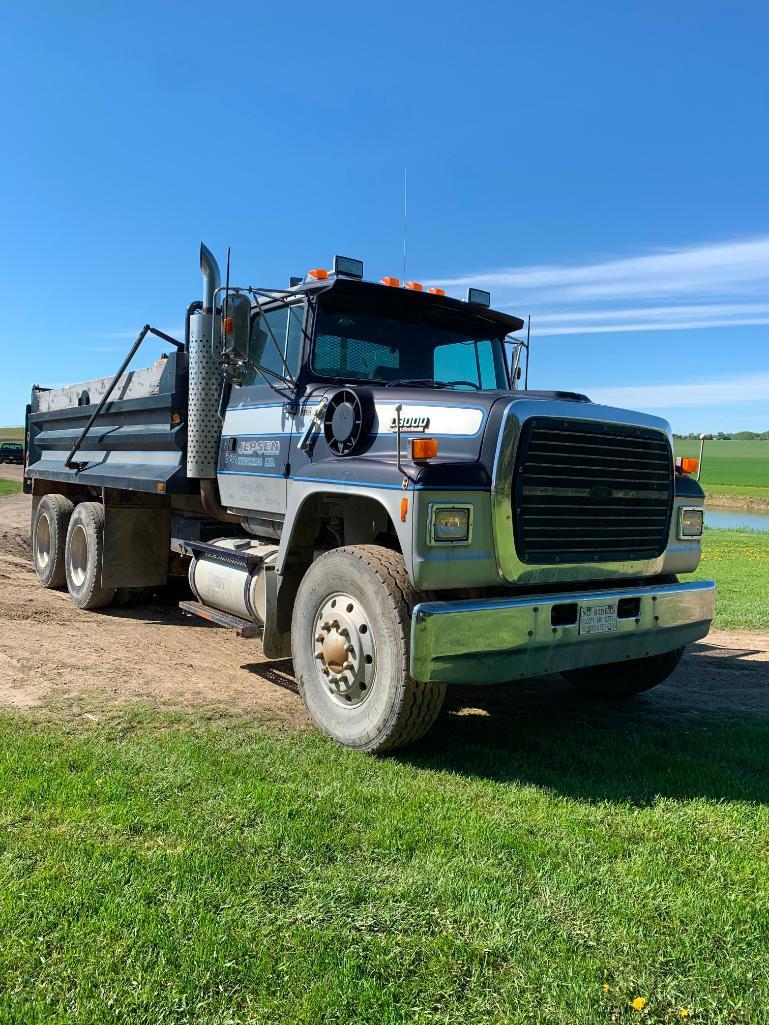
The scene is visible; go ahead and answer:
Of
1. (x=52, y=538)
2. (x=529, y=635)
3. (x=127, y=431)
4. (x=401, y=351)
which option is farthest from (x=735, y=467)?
(x=529, y=635)

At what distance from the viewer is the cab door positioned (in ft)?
19.0

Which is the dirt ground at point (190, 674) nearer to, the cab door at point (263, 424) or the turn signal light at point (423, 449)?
the cab door at point (263, 424)

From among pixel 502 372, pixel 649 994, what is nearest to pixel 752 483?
pixel 502 372

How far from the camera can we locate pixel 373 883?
3.12m

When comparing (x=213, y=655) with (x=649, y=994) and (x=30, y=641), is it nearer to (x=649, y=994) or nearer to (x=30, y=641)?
(x=30, y=641)

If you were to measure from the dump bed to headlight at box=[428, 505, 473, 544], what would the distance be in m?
3.73

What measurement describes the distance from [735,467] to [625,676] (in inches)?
3213

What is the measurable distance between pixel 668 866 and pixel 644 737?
1849mm

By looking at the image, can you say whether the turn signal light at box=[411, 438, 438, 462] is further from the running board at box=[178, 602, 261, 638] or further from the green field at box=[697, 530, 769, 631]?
the green field at box=[697, 530, 769, 631]

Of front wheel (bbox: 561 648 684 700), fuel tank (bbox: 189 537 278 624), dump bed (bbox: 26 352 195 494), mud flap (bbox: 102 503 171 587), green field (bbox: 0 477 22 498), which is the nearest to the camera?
front wheel (bbox: 561 648 684 700)

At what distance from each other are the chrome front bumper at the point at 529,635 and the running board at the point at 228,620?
197cm

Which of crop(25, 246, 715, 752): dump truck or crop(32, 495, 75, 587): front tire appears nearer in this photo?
crop(25, 246, 715, 752): dump truck

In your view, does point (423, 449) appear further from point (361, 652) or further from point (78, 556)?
point (78, 556)

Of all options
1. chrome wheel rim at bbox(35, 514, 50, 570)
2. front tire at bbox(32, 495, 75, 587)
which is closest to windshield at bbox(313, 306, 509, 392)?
front tire at bbox(32, 495, 75, 587)
